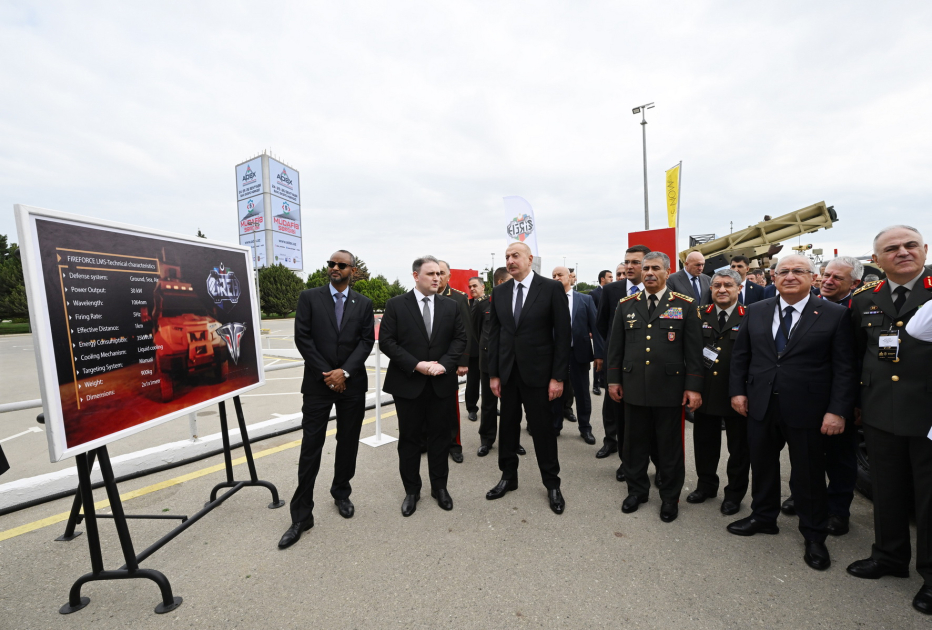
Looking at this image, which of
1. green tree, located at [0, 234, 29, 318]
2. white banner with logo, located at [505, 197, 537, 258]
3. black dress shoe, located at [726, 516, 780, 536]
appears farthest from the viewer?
green tree, located at [0, 234, 29, 318]

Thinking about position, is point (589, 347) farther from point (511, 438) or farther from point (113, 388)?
point (113, 388)

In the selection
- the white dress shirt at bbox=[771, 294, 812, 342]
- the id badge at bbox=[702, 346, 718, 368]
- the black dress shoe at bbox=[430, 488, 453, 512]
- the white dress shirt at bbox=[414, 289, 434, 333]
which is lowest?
the black dress shoe at bbox=[430, 488, 453, 512]

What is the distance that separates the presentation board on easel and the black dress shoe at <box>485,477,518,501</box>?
85.8 inches

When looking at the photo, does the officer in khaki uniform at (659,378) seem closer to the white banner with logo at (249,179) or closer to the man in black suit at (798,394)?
the man in black suit at (798,394)

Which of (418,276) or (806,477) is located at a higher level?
(418,276)

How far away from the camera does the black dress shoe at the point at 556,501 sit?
3246 mm

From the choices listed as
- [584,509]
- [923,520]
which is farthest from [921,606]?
[584,509]

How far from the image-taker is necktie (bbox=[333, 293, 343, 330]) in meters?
3.31

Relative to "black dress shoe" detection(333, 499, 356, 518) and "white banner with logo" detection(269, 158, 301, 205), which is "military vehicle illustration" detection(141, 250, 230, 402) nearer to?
"black dress shoe" detection(333, 499, 356, 518)

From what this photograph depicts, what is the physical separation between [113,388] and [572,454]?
3.94 m

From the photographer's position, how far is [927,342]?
219 cm

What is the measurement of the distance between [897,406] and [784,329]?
688 millimetres

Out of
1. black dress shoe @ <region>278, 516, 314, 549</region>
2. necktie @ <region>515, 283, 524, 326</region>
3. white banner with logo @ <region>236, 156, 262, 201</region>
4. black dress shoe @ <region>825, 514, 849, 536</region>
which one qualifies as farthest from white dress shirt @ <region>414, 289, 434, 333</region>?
white banner with logo @ <region>236, 156, 262, 201</region>

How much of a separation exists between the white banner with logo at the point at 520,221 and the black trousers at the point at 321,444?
A: 22.0ft
